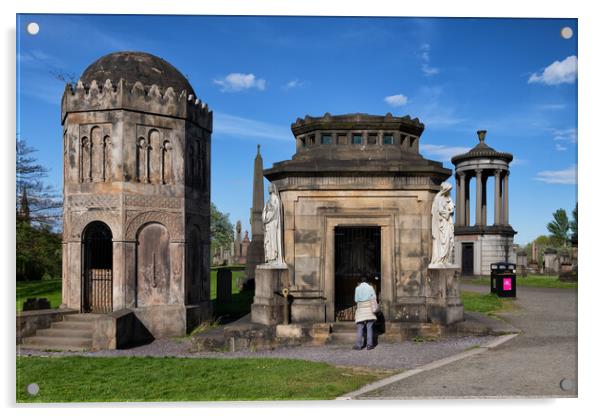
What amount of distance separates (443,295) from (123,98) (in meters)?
8.58

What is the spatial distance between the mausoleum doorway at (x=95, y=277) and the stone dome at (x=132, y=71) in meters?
3.68

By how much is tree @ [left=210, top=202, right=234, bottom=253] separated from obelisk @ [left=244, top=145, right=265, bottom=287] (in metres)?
29.7

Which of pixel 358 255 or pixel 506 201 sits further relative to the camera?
pixel 506 201

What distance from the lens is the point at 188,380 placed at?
778 cm

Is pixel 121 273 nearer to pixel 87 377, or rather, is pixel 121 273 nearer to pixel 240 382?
pixel 87 377

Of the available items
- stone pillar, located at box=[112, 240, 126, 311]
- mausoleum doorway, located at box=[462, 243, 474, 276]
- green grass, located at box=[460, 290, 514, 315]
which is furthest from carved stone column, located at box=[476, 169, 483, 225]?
stone pillar, located at box=[112, 240, 126, 311]

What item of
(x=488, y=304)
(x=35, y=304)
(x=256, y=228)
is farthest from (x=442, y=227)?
(x=256, y=228)

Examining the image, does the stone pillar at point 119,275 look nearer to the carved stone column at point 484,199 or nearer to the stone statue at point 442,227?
the stone statue at point 442,227

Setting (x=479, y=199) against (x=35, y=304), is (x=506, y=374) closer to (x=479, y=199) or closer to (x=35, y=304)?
(x=35, y=304)

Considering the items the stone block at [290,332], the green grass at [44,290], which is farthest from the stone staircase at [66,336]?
the stone block at [290,332]

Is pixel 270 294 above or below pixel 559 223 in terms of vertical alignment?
below

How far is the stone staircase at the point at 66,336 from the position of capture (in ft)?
37.2

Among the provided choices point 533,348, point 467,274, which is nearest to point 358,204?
point 533,348

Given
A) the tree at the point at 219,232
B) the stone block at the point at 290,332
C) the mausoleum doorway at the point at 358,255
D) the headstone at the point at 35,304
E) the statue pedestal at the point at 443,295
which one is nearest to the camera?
the stone block at the point at 290,332
